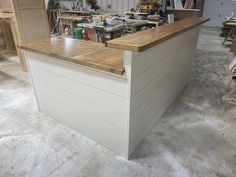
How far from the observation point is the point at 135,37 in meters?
1.33

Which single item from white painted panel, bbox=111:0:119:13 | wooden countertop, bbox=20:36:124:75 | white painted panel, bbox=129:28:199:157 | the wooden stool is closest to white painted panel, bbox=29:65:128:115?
white painted panel, bbox=129:28:199:157

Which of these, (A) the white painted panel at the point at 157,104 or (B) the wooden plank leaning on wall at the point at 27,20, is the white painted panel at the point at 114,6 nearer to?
(B) the wooden plank leaning on wall at the point at 27,20

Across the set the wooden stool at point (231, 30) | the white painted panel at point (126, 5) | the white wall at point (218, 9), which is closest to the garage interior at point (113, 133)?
the wooden stool at point (231, 30)

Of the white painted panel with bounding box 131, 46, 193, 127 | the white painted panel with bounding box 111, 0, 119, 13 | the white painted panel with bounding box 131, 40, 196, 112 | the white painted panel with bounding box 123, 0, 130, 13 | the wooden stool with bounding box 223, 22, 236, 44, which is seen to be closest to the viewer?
the white painted panel with bounding box 131, 40, 196, 112

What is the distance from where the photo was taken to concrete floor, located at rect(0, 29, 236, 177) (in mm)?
1504

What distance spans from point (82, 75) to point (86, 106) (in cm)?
29

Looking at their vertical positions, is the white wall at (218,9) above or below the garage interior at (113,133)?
above

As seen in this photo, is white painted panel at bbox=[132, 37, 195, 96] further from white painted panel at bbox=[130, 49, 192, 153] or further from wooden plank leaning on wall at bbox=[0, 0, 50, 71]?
wooden plank leaning on wall at bbox=[0, 0, 50, 71]

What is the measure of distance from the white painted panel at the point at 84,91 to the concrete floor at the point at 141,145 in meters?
0.48

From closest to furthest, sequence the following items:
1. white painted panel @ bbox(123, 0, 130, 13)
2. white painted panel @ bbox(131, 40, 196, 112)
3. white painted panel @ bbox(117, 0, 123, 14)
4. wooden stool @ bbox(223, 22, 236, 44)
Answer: white painted panel @ bbox(131, 40, 196, 112) → wooden stool @ bbox(223, 22, 236, 44) → white painted panel @ bbox(123, 0, 130, 13) → white painted panel @ bbox(117, 0, 123, 14)

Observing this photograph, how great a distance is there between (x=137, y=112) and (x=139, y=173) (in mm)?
482

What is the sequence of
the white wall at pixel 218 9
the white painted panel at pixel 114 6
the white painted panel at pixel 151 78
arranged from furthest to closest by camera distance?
the white wall at pixel 218 9 < the white painted panel at pixel 114 6 < the white painted panel at pixel 151 78

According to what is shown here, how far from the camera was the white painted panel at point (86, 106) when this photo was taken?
1486 mm

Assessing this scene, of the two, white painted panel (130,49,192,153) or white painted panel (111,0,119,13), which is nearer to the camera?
white painted panel (130,49,192,153)
